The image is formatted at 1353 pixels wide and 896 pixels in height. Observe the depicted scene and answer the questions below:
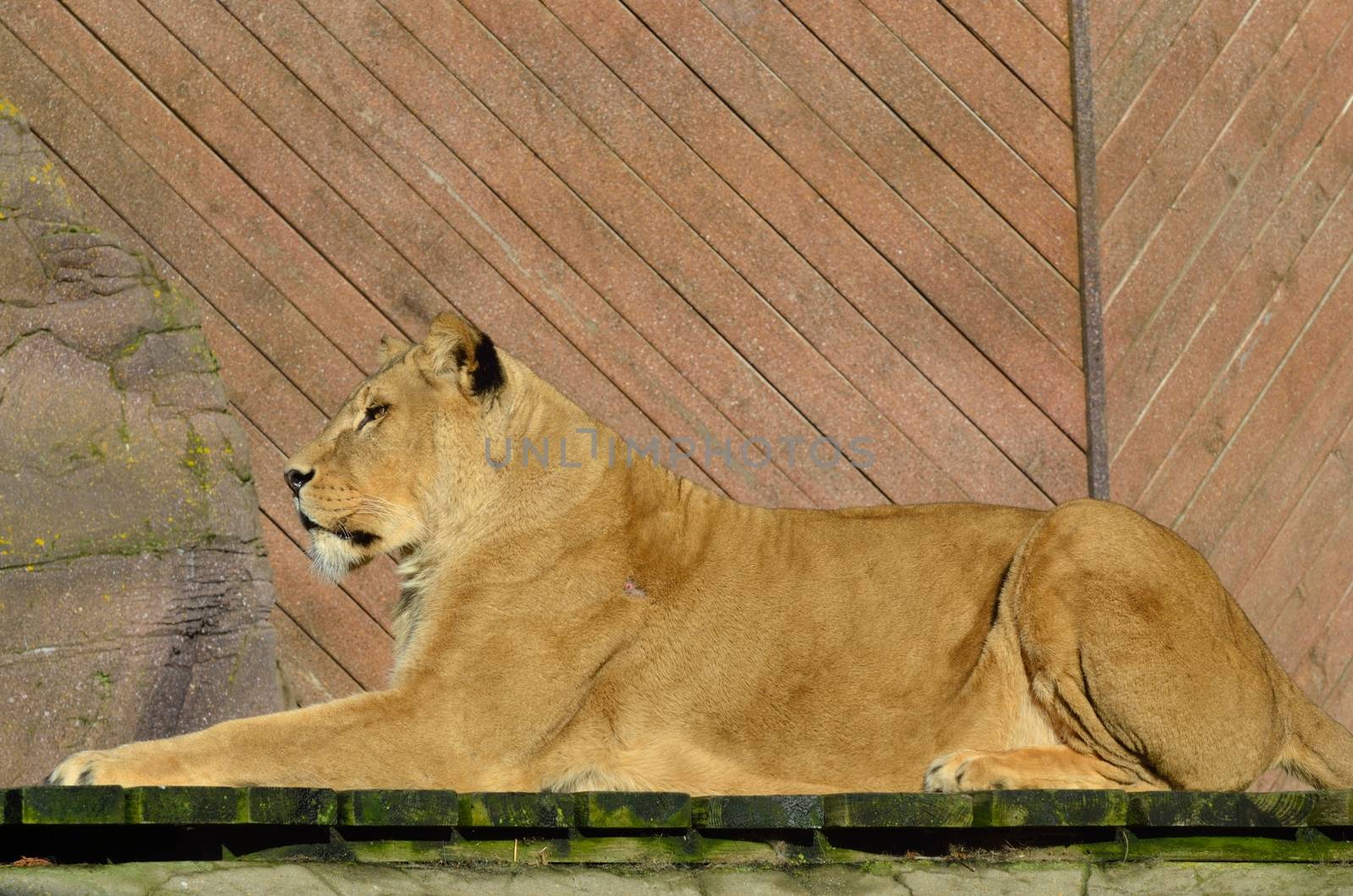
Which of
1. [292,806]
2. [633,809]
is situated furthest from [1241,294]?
[292,806]

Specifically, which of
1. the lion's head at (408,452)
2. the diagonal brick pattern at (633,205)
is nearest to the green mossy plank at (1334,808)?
the lion's head at (408,452)

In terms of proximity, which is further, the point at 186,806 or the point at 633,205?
the point at 633,205

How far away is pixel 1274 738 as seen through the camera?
4273 millimetres

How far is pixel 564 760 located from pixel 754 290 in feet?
8.28

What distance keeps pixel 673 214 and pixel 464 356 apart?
175 cm

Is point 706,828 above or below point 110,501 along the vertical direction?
above

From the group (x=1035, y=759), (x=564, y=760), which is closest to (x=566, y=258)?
(x=564, y=760)

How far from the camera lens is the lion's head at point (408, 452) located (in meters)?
4.71

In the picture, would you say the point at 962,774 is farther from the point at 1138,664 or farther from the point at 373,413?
the point at 373,413

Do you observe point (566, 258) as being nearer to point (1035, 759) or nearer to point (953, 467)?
point (953, 467)

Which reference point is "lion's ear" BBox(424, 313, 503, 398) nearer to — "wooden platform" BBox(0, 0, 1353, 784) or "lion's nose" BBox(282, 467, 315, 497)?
"lion's nose" BBox(282, 467, 315, 497)

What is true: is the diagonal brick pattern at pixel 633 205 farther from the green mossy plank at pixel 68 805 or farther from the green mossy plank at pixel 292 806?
the green mossy plank at pixel 68 805

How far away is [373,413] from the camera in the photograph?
4.80 metres

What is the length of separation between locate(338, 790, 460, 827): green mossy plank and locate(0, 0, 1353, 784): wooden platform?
10.5ft
